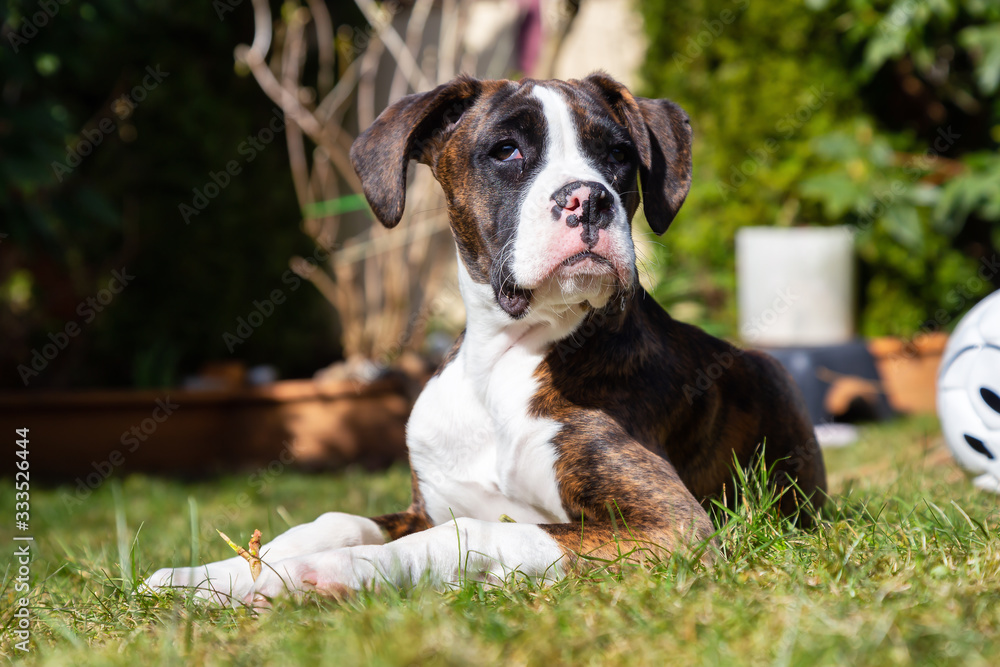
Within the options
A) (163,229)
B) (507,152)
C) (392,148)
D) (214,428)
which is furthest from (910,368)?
(163,229)

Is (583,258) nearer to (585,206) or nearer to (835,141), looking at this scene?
(585,206)

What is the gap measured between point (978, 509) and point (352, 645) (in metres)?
1.89

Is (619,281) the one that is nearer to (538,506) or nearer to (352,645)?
(538,506)

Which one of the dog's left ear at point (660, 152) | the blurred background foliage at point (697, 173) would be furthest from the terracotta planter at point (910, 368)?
the dog's left ear at point (660, 152)

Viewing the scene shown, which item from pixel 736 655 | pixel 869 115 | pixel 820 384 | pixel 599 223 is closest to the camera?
pixel 736 655

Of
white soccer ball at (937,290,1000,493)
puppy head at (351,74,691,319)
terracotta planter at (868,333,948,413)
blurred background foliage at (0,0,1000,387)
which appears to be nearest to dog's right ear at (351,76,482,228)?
puppy head at (351,74,691,319)

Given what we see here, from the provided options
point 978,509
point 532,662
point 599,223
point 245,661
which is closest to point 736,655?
point 532,662

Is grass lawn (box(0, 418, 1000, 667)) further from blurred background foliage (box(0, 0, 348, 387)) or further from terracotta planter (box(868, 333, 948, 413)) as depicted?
blurred background foliage (box(0, 0, 348, 387))

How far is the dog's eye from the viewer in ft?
8.03

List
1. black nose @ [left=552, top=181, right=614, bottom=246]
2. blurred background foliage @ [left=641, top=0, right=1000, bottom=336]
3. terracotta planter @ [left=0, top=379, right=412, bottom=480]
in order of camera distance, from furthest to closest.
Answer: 1. blurred background foliage @ [left=641, top=0, right=1000, bottom=336]
2. terracotta planter @ [left=0, top=379, right=412, bottom=480]
3. black nose @ [left=552, top=181, right=614, bottom=246]

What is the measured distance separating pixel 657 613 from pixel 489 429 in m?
0.96

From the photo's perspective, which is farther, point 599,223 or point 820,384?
point 820,384

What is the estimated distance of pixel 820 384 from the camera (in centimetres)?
578

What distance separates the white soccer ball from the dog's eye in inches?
69.8
